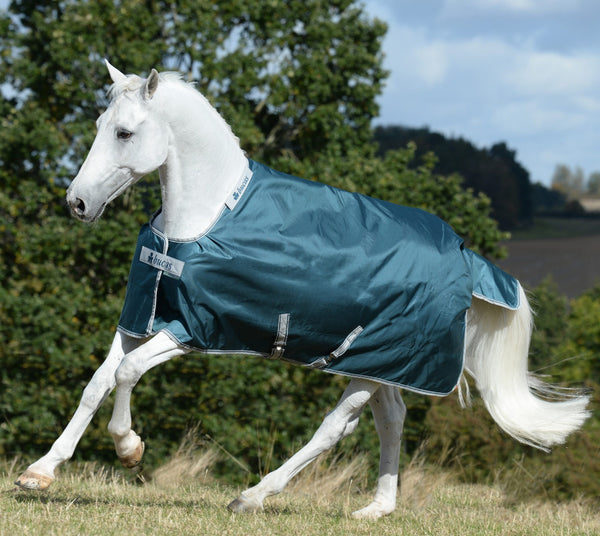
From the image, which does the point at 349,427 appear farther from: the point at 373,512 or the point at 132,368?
the point at 132,368

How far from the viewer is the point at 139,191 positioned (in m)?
8.23

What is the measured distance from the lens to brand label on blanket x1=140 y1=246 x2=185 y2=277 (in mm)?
4059

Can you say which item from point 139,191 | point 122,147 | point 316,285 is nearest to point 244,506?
point 316,285

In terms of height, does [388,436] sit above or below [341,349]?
below

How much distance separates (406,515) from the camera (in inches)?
201

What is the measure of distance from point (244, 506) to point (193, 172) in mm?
1781

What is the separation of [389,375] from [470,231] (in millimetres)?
4721

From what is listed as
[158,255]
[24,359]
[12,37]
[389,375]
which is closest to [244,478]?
[24,359]

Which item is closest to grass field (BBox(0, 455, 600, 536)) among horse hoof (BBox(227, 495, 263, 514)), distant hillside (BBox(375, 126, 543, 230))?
horse hoof (BBox(227, 495, 263, 514))

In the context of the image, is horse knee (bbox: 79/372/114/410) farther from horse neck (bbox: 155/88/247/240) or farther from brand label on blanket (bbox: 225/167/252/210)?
brand label on blanket (bbox: 225/167/252/210)

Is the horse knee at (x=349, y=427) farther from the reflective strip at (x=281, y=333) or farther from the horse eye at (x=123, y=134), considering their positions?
the horse eye at (x=123, y=134)

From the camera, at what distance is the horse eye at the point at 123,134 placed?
13.4 feet

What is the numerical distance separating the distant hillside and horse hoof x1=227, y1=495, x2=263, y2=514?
69.6 feet

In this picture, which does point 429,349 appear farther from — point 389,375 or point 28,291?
point 28,291
